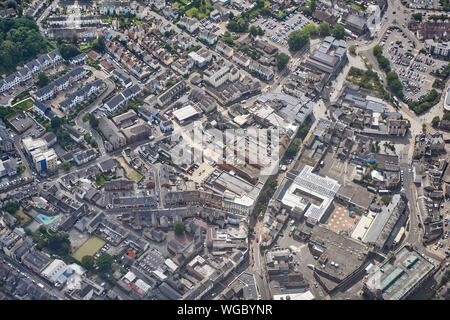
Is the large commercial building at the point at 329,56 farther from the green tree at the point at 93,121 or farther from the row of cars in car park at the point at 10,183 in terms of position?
the row of cars in car park at the point at 10,183

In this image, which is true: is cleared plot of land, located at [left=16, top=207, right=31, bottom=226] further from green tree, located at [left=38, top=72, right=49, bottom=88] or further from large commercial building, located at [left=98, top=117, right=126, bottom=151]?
green tree, located at [left=38, top=72, right=49, bottom=88]

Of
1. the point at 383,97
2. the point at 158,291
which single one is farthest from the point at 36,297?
the point at 383,97

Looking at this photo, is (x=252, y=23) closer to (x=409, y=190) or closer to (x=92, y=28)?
(x=92, y=28)

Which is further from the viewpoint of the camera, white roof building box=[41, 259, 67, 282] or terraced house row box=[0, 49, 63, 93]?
terraced house row box=[0, 49, 63, 93]

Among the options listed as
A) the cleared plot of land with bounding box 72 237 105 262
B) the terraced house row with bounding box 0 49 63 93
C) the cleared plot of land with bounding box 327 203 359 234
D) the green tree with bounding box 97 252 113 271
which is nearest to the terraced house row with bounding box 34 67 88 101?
the terraced house row with bounding box 0 49 63 93

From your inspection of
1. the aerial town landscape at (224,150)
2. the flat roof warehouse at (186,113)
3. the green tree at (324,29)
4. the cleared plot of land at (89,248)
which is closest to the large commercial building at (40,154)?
the aerial town landscape at (224,150)

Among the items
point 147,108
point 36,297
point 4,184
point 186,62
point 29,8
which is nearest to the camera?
point 36,297
